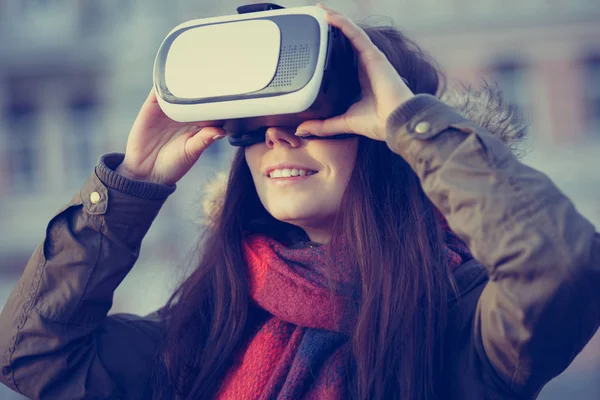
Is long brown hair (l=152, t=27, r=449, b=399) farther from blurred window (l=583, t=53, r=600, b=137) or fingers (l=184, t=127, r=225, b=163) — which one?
blurred window (l=583, t=53, r=600, b=137)

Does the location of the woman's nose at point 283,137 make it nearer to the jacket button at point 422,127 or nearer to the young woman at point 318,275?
the young woman at point 318,275

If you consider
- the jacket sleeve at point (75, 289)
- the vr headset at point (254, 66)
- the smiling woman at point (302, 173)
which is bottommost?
the jacket sleeve at point (75, 289)

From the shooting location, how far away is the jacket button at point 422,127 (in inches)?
46.4

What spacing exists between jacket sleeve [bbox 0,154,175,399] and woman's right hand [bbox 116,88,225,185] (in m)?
0.05

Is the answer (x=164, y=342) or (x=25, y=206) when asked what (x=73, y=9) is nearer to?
(x=25, y=206)

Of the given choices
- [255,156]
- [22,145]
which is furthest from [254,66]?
[22,145]

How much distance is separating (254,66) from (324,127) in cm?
20

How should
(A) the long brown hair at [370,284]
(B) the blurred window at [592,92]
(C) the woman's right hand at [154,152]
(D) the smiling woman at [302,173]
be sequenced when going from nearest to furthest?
(A) the long brown hair at [370,284]
(D) the smiling woman at [302,173]
(C) the woman's right hand at [154,152]
(B) the blurred window at [592,92]

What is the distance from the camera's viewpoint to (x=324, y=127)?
135 centimetres

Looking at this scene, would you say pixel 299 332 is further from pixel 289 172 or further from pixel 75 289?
pixel 75 289

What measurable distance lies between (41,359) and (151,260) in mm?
7645

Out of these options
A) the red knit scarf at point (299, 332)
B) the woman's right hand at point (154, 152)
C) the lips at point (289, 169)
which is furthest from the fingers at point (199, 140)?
the red knit scarf at point (299, 332)

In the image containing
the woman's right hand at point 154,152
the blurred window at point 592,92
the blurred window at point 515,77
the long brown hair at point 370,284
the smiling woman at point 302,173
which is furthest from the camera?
the blurred window at point 515,77

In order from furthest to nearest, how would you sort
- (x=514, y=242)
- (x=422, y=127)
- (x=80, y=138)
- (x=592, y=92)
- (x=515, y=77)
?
(x=80, y=138), (x=515, y=77), (x=592, y=92), (x=422, y=127), (x=514, y=242)
